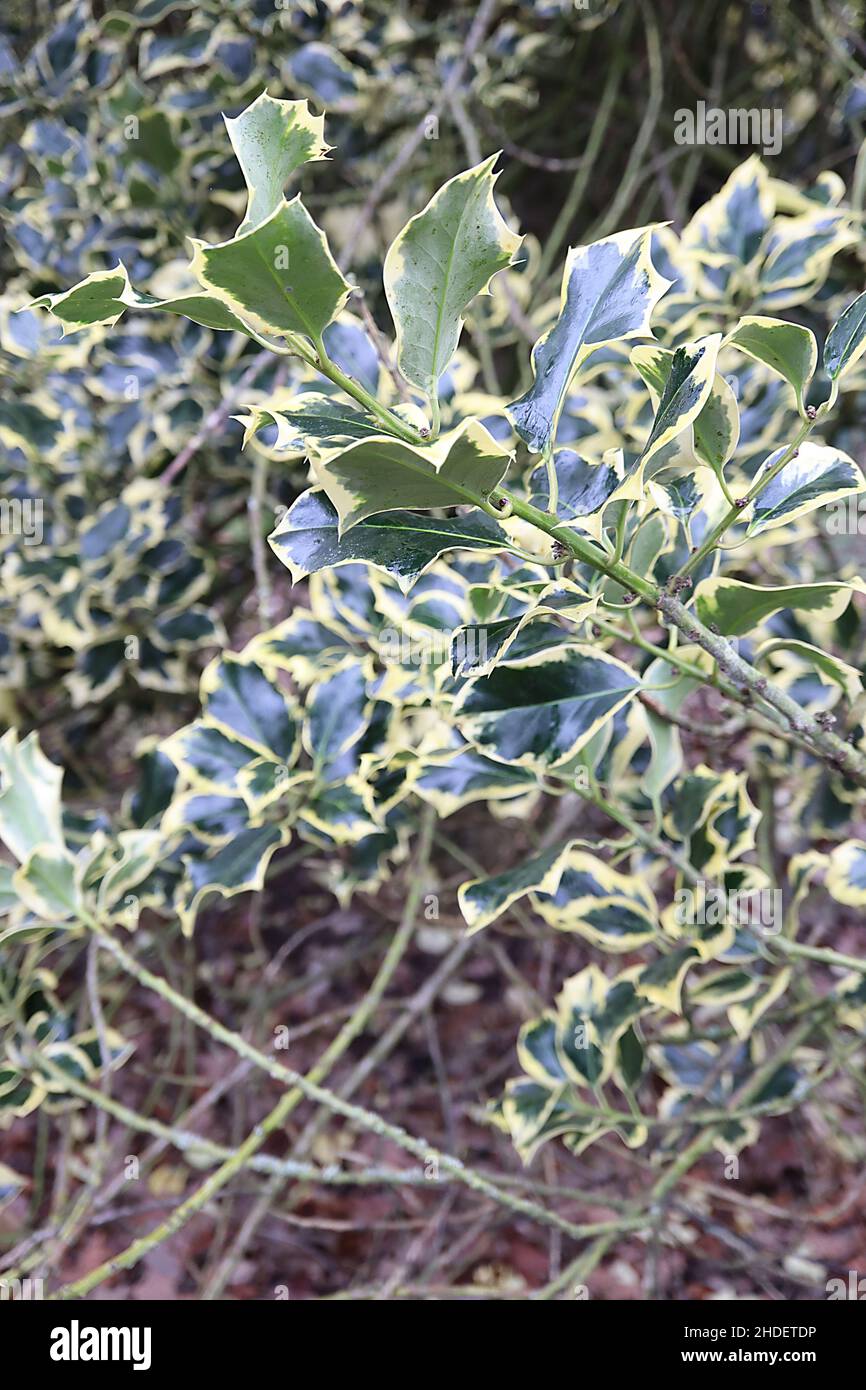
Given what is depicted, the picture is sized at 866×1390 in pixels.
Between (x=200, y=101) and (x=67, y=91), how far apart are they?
0.23 metres

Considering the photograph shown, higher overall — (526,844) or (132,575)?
(132,575)

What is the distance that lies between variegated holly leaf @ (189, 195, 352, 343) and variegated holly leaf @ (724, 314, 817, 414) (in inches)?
6.6

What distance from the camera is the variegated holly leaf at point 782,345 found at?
425 mm

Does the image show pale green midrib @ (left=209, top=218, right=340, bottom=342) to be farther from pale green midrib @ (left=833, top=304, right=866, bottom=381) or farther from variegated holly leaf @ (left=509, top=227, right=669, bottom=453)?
pale green midrib @ (left=833, top=304, right=866, bottom=381)

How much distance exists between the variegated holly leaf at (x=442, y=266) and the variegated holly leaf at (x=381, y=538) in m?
0.06

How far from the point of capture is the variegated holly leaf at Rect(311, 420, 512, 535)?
367mm

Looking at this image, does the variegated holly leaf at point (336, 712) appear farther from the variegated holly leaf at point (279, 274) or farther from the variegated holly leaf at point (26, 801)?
the variegated holly leaf at point (279, 274)

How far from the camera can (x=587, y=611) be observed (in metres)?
0.45

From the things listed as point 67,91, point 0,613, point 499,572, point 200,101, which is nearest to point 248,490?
point 0,613

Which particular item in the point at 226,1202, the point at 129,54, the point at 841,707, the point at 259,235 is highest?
the point at 129,54

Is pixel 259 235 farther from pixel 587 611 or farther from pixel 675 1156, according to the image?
pixel 675 1156

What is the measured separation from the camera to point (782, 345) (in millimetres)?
438

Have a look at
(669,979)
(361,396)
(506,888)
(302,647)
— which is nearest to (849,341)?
(361,396)

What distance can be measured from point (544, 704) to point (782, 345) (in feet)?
0.73
